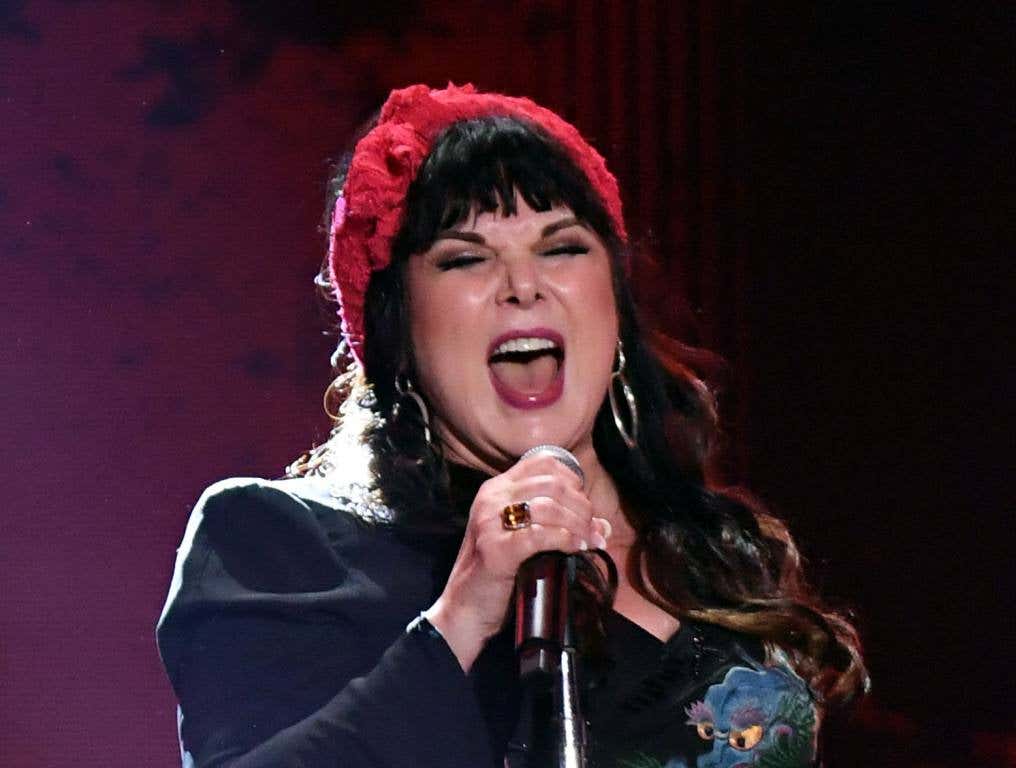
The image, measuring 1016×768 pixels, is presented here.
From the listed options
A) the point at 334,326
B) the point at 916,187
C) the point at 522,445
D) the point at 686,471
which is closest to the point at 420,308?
the point at 522,445

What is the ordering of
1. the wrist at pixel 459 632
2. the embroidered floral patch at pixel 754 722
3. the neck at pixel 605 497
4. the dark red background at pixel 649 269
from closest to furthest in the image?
the wrist at pixel 459 632, the embroidered floral patch at pixel 754 722, the neck at pixel 605 497, the dark red background at pixel 649 269

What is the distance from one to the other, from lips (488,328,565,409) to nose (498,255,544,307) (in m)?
0.03

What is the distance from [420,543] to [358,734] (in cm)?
32

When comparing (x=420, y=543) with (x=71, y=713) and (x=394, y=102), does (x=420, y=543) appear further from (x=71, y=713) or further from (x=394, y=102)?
(x=71, y=713)

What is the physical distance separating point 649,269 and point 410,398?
1.28 ft

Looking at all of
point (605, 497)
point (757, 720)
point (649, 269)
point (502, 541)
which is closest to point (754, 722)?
point (757, 720)

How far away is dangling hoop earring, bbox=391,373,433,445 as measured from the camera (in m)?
1.75

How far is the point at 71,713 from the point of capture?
90.0 inches

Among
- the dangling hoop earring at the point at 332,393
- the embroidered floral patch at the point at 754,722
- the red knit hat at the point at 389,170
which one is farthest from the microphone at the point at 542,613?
the dangling hoop earring at the point at 332,393

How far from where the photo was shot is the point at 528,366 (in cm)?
175

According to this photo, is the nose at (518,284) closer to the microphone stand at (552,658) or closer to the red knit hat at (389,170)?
the red knit hat at (389,170)

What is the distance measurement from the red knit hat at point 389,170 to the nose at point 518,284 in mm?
153

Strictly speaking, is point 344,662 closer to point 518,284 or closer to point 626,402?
point 518,284

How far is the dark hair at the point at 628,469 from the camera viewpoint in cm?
171
